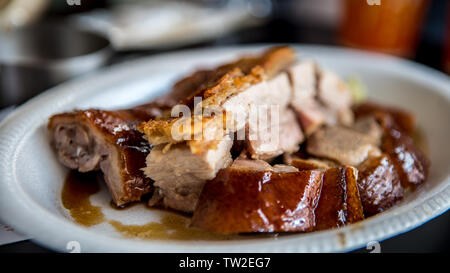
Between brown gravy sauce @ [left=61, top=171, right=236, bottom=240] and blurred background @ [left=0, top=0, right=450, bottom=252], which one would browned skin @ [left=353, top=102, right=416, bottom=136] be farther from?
brown gravy sauce @ [left=61, top=171, right=236, bottom=240]

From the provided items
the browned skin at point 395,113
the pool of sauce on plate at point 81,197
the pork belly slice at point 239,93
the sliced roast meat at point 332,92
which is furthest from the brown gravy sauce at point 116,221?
the browned skin at point 395,113

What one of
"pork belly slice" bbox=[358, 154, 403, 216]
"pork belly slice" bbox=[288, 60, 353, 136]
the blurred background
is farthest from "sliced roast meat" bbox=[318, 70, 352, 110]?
Result: the blurred background

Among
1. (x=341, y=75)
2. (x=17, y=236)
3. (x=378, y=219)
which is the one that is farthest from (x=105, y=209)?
(x=341, y=75)

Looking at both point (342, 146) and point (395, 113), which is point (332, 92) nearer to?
point (395, 113)

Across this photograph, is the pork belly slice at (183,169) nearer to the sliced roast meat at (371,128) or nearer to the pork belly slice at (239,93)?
the pork belly slice at (239,93)

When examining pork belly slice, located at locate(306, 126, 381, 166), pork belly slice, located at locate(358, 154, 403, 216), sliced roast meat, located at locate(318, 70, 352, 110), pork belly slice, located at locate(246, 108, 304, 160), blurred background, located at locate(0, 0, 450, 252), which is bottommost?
pork belly slice, located at locate(358, 154, 403, 216)
